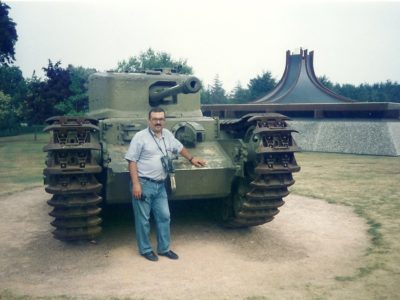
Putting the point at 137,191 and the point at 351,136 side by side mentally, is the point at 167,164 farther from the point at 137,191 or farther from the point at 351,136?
the point at 351,136

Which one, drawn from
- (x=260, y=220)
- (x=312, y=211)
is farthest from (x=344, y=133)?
(x=260, y=220)

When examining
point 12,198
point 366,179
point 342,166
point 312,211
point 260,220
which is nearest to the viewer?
point 260,220

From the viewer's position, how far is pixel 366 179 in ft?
41.0

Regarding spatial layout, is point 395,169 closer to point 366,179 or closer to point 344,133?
point 366,179

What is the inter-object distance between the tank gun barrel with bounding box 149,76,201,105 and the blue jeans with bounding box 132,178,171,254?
1.55 m

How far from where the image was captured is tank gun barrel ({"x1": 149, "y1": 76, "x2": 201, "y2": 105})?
6352 millimetres

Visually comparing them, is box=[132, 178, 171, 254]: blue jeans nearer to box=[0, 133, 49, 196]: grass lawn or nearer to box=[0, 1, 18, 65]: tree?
box=[0, 133, 49, 196]: grass lawn

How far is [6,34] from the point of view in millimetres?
26266

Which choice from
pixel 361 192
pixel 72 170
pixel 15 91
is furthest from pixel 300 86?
pixel 15 91

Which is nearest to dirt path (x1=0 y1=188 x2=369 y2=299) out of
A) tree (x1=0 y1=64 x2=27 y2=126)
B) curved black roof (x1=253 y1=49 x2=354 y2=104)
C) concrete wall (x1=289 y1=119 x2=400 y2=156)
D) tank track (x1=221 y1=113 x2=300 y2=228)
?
tank track (x1=221 y1=113 x2=300 y2=228)

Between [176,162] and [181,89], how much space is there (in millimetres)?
1156

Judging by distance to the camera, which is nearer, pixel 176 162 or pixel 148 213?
pixel 148 213

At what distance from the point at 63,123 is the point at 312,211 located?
206 inches

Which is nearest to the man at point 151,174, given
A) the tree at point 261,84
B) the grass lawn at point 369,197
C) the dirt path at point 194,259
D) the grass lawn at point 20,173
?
the dirt path at point 194,259
